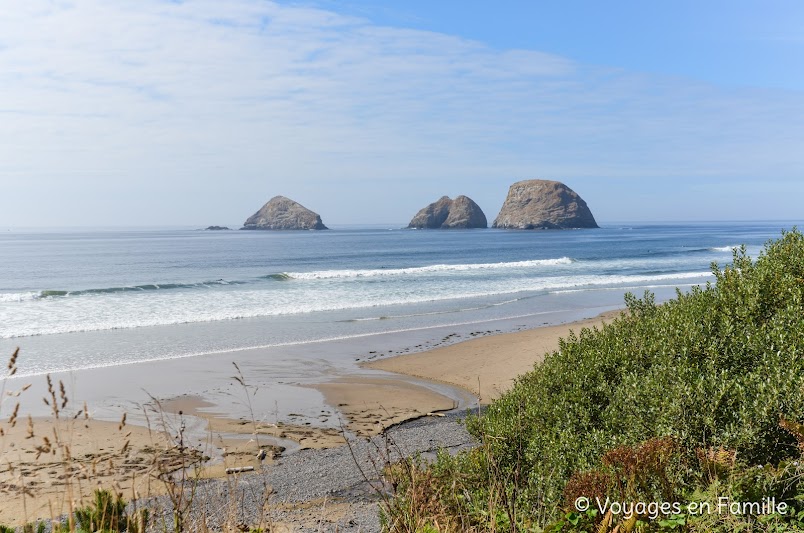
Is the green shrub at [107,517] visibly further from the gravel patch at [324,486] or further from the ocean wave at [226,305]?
the ocean wave at [226,305]

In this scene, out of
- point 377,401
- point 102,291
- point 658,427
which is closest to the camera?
point 658,427

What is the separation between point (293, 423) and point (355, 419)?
1.15m

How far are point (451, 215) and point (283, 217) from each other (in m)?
45.0

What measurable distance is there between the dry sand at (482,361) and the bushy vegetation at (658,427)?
308 inches

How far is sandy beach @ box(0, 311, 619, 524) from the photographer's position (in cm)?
812

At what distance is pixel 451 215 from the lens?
163 m

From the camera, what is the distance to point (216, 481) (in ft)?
26.0

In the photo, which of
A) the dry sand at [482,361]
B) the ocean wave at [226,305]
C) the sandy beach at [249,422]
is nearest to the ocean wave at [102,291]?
the ocean wave at [226,305]

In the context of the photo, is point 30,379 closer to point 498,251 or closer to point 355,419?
point 355,419

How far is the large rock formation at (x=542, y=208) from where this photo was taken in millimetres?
154500

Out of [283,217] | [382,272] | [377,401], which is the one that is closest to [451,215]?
[283,217]

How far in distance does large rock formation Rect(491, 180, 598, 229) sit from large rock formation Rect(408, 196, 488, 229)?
7.02 m

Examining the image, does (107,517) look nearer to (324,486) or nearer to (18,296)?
(324,486)

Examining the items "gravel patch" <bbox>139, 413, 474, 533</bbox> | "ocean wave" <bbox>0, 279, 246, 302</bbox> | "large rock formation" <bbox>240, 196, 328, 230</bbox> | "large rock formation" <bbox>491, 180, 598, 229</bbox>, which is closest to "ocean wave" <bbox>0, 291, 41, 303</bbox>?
"ocean wave" <bbox>0, 279, 246, 302</bbox>
